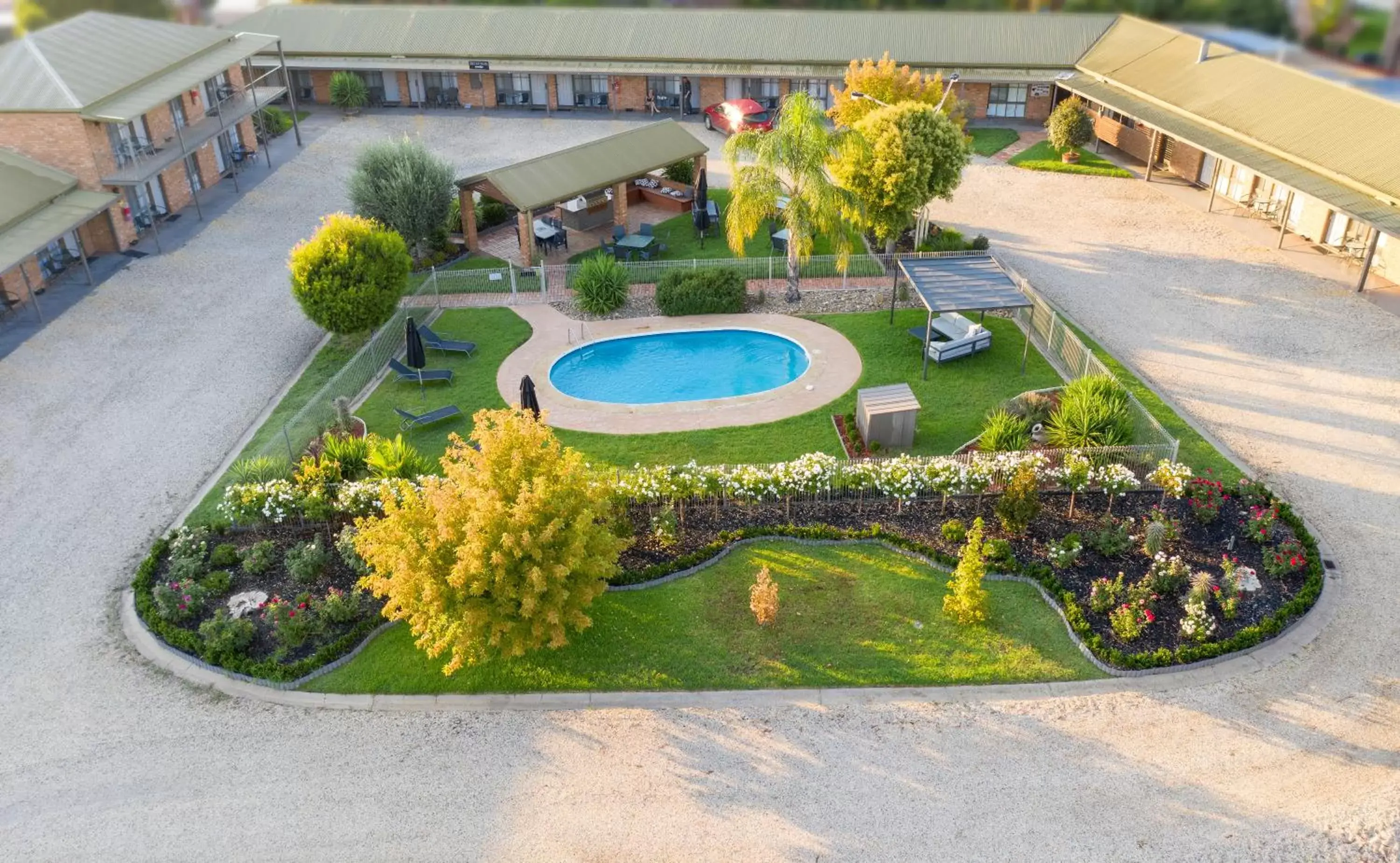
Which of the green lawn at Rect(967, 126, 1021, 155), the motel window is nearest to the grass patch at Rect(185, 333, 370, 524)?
the green lawn at Rect(967, 126, 1021, 155)

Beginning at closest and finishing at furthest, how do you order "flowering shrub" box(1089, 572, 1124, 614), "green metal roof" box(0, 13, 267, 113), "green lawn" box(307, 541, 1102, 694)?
"green lawn" box(307, 541, 1102, 694)
"flowering shrub" box(1089, 572, 1124, 614)
"green metal roof" box(0, 13, 267, 113)

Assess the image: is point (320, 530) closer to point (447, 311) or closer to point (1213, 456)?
point (447, 311)

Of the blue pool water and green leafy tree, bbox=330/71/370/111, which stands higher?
green leafy tree, bbox=330/71/370/111

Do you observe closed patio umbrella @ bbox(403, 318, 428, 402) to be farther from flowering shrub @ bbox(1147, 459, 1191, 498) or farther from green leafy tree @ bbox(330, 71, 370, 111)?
green leafy tree @ bbox(330, 71, 370, 111)

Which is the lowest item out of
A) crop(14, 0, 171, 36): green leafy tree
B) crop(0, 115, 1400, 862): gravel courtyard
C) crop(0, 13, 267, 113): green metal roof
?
crop(0, 115, 1400, 862): gravel courtyard

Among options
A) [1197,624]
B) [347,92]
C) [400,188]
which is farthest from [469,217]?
[1197,624]
